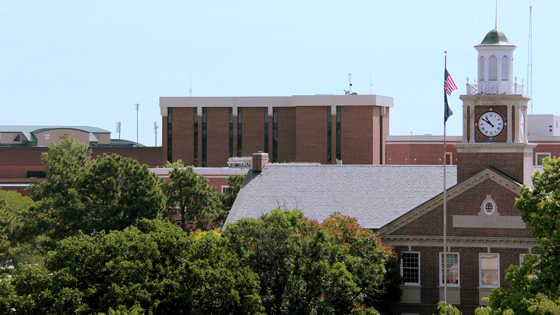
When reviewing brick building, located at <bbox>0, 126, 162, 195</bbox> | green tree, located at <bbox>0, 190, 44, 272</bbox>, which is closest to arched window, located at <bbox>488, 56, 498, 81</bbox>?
green tree, located at <bbox>0, 190, 44, 272</bbox>

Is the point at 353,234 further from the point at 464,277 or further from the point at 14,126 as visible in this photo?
the point at 14,126

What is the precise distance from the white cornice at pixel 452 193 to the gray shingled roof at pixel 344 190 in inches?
58.2

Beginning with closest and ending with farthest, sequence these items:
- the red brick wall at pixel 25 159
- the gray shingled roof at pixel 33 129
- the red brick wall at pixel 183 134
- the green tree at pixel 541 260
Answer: the green tree at pixel 541 260 < the red brick wall at pixel 25 159 < the red brick wall at pixel 183 134 < the gray shingled roof at pixel 33 129

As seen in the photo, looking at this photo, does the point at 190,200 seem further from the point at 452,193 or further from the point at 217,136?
the point at 217,136

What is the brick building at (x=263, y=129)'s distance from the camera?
4488 inches

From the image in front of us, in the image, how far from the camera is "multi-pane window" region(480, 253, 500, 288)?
45500mm

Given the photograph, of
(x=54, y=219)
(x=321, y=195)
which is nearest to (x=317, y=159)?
(x=54, y=219)

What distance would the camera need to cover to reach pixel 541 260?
32.7 metres

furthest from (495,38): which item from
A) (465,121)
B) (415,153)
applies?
(415,153)

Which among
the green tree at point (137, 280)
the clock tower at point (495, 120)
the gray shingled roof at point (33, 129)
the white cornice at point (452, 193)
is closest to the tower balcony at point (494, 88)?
the clock tower at point (495, 120)

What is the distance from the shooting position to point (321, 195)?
51.2m

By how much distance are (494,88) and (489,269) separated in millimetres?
10378

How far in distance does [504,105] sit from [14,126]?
12159 centimetres

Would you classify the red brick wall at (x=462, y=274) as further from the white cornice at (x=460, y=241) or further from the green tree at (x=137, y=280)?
the green tree at (x=137, y=280)
